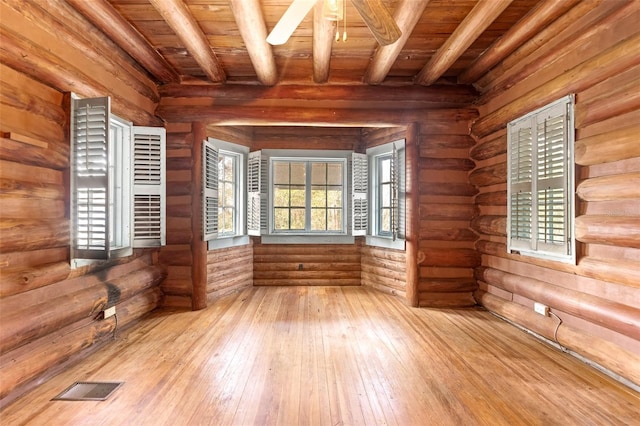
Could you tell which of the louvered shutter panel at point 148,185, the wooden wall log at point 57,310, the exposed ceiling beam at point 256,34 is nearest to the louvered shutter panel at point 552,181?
the exposed ceiling beam at point 256,34

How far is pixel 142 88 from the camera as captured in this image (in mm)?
3941

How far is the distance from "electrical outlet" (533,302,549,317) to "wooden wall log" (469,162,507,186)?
4.70ft

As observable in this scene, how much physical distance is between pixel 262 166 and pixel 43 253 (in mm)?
3482

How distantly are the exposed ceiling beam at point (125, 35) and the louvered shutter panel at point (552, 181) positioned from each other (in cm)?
416

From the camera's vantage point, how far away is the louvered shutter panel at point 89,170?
109 inches

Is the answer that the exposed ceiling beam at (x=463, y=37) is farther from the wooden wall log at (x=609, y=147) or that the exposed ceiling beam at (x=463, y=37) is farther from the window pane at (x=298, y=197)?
the window pane at (x=298, y=197)

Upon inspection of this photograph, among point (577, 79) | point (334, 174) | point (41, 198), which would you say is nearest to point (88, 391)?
point (41, 198)

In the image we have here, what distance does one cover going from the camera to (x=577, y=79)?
9.21 feet

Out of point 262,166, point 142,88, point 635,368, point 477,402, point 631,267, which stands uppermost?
point 142,88

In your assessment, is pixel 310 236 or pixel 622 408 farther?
pixel 310 236

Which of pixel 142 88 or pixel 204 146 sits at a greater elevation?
pixel 142 88

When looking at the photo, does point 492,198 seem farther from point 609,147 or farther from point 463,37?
point 463,37

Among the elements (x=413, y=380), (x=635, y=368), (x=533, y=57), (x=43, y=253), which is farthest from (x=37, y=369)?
(x=533, y=57)

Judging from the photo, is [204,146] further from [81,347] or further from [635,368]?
A: [635,368]
